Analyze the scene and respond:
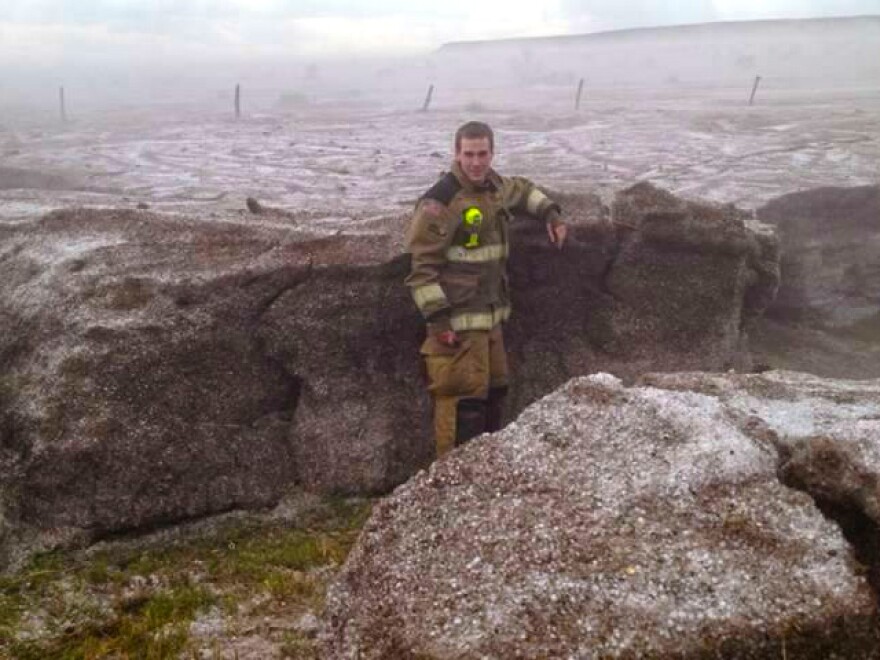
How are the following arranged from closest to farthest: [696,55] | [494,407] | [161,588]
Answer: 1. [161,588]
2. [494,407]
3. [696,55]

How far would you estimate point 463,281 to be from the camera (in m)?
4.42

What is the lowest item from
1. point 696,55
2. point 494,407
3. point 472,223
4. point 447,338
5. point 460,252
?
point 494,407

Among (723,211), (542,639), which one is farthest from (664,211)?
(542,639)

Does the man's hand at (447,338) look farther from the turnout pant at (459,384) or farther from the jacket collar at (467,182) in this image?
the jacket collar at (467,182)

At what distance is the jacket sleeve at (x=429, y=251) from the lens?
4262mm

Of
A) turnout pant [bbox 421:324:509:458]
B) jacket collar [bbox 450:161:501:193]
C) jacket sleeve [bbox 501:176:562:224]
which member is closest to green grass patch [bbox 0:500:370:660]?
turnout pant [bbox 421:324:509:458]

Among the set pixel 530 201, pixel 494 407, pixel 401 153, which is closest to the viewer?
pixel 494 407

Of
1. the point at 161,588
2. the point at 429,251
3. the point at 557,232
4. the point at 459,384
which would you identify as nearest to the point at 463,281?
the point at 429,251

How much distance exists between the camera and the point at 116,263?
15.9ft

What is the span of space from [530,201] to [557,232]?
0.23m

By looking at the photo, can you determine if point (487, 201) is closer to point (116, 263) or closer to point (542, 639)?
point (116, 263)

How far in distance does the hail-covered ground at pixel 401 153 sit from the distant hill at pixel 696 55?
22345mm

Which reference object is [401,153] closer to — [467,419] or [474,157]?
[474,157]

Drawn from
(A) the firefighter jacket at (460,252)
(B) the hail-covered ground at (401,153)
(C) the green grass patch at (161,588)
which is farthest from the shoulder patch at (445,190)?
(C) the green grass patch at (161,588)
